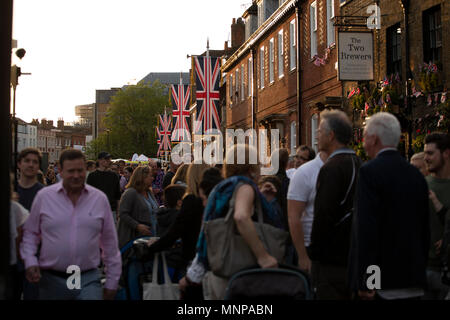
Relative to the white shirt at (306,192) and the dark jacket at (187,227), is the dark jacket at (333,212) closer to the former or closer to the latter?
the white shirt at (306,192)

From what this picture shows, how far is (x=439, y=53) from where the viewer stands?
51.1 ft

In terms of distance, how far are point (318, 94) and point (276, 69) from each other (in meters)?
7.60

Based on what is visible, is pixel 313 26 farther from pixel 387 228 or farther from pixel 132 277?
pixel 387 228

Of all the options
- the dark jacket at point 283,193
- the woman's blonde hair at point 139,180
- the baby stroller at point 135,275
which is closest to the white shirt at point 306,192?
the baby stroller at point 135,275

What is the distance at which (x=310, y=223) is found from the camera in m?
5.96

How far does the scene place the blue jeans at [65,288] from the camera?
18.0 feet

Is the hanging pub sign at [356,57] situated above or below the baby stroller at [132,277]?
above

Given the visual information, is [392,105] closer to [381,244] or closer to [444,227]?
[444,227]

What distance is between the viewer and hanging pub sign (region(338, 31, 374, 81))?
1822 centimetres

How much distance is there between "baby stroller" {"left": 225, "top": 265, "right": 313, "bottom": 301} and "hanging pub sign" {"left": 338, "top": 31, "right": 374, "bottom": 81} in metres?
14.1

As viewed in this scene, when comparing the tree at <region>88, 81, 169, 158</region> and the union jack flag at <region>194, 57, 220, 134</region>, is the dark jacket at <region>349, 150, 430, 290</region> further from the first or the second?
the tree at <region>88, 81, 169, 158</region>

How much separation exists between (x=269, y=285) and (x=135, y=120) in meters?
83.7

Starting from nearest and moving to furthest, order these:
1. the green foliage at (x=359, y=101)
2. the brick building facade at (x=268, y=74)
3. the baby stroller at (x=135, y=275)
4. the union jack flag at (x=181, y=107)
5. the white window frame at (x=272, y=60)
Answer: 1. the baby stroller at (x=135, y=275)
2. the green foliage at (x=359, y=101)
3. the brick building facade at (x=268, y=74)
4. the union jack flag at (x=181, y=107)
5. the white window frame at (x=272, y=60)

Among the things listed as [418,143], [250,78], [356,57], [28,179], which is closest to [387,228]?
[28,179]
